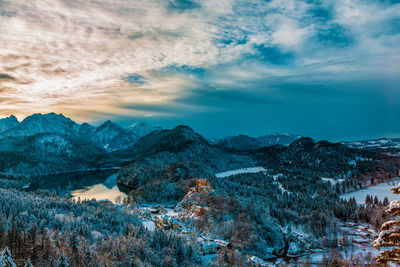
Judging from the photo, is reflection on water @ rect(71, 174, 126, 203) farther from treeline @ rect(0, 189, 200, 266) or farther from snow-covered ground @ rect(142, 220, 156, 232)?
treeline @ rect(0, 189, 200, 266)

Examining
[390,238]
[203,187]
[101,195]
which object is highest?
[390,238]

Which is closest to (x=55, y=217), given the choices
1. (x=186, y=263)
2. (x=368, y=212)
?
(x=186, y=263)

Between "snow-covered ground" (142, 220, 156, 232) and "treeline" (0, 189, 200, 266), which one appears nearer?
"treeline" (0, 189, 200, 266)

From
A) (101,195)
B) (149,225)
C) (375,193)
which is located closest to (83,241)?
(149,225)

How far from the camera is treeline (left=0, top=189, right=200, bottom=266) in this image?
142 ft

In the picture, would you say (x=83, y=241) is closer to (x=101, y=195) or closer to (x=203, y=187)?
(x=203, y=187)

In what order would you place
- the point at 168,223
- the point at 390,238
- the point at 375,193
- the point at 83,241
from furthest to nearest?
the point at 375,193 → the point at 168,223 → the point at 83,241 → the point at 390,238

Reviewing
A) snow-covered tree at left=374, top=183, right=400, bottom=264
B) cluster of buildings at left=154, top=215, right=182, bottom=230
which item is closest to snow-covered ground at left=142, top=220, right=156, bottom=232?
cluster of buildings at left=154, top=215, right=182, bottom=230

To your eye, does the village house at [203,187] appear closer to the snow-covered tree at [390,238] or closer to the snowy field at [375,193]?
the snowy field at [375,193]

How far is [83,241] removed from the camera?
49125mm

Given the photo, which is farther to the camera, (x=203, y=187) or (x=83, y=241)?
(x=203, y=187)

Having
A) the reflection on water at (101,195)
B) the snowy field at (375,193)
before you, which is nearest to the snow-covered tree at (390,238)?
the reflection on water at (101,195)

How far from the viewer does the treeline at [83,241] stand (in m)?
43.2

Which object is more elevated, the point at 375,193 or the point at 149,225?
the point at 149,225
